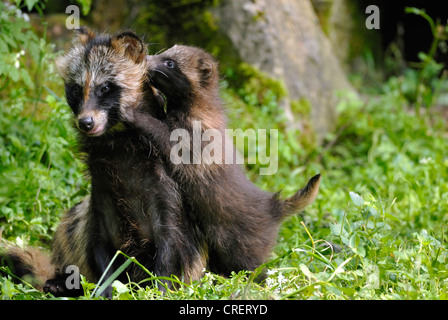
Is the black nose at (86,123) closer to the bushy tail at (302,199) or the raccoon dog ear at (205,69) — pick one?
the raccoon dog ear at (205,69)

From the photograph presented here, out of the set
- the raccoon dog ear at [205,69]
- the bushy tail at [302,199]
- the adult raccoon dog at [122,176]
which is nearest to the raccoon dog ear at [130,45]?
the adult raccoon dog at [122,176]

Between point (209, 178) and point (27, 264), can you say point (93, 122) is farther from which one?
point (27, 264)

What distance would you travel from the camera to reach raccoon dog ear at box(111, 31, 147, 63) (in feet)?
13.8

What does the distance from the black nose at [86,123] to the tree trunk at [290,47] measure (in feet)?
13.4

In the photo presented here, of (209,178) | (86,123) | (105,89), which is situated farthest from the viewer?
(209,178)

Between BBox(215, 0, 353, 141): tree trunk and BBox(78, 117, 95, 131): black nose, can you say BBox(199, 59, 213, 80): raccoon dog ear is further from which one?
BBox(215, 0, 353, 141): tree trunk

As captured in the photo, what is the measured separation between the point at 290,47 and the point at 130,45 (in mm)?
→ 4121

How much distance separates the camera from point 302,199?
4.59 m

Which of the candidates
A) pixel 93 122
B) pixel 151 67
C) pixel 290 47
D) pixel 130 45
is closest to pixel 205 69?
pixel 151 67

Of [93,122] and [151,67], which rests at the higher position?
[151,67]

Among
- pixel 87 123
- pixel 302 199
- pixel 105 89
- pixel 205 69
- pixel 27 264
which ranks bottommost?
pixel 27 264

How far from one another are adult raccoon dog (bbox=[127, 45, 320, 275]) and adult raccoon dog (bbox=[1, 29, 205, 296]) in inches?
4.1

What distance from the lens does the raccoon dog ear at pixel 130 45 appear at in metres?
4.20
